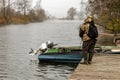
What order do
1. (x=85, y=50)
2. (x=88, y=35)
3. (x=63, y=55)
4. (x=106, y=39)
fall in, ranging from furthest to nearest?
(x=106, y=39) → (x=63, y=55) → (x=85, y=50) → (x=88, y=35)

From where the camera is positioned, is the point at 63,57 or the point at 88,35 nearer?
the point at 88,35

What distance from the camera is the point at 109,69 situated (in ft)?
44.4

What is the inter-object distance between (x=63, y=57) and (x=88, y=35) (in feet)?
24.3

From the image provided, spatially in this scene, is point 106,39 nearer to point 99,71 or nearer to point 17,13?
point 99,71

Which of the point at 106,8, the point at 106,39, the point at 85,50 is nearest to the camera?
the point at 85,50

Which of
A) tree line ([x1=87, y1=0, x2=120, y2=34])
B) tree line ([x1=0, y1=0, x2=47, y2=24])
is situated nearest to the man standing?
tree line ([x1=87, y1=0, x2=120, y2=34])

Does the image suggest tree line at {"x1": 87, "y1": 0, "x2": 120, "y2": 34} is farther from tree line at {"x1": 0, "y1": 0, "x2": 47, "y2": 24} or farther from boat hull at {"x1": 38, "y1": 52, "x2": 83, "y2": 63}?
tree line at {"x1": 0, "y1": 0, "x2": 47, "y2": 24}

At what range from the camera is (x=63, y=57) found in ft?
71.0

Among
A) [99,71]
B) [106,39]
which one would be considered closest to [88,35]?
[99,71]

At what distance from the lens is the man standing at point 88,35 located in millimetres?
14227

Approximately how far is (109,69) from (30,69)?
780 cm

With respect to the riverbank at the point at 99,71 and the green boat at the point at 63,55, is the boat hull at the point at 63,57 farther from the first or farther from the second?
the riverbank at the point at 99,71

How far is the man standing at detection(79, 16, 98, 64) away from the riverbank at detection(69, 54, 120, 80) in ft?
1.65

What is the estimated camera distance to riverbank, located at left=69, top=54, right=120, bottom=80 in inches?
472
